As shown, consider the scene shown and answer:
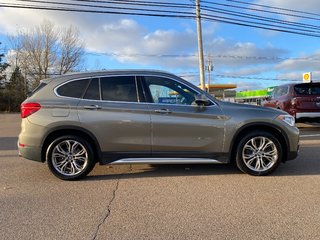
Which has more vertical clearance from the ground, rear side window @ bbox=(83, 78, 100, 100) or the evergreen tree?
the evergreen tree

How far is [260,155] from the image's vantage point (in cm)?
658

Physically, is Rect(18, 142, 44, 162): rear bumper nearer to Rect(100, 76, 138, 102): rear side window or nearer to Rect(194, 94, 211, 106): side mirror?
Rect(100, 76, 138, 102): rear side window

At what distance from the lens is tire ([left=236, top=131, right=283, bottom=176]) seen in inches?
258

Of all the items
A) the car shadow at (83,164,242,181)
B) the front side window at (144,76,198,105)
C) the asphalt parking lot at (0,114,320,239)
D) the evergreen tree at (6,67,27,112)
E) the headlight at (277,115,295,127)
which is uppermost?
the evergreen tree at (6,67,27,112)

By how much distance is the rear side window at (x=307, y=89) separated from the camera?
13.9 metres

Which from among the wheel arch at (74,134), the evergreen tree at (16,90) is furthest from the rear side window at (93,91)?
the evergreen tree at (16,90)

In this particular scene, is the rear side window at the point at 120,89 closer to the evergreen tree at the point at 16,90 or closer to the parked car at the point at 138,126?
the parked car at the point at 138,126

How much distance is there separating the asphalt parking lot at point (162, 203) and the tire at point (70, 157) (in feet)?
0.52

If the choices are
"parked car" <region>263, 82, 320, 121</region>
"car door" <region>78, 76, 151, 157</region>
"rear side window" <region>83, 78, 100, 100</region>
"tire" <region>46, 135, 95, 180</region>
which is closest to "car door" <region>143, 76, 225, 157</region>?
"car door" <region>78, 76, 151, 157</region>

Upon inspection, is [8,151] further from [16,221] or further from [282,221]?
[282,221]

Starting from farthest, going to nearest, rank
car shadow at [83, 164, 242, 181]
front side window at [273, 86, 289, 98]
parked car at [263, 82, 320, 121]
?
front side window at [273, 86, 289, 98] < parked car at [263, 82, 320, 121] < car shadow at [83, 164, 242, 181]

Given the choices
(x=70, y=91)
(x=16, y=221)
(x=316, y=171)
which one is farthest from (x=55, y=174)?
(x=316, y=171)

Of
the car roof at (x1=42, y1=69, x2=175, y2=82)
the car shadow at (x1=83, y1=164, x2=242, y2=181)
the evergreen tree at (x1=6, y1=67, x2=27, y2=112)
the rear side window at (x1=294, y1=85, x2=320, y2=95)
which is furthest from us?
the evergreen tree at (x1=6, y1=67, x2=27, y2=112)

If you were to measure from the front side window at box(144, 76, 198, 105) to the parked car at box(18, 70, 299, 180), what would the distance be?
0.06 feet
